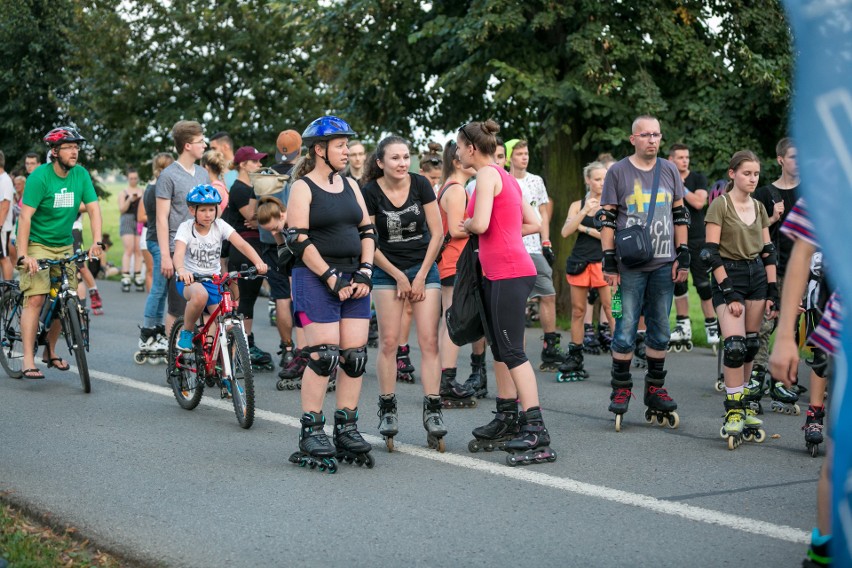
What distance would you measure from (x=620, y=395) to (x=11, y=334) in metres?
5.54

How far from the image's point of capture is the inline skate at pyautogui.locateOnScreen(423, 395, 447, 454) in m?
7.19

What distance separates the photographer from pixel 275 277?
35.3 feet

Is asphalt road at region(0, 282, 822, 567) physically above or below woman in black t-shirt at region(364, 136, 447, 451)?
below

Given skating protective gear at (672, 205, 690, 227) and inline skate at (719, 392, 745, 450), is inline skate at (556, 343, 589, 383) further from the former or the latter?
inline skate at (719, 392, 745, 450)

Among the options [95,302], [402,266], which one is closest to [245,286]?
[402,266]

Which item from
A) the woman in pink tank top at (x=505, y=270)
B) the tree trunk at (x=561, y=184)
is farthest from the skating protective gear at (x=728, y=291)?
the tree trunk at (x=561, y=184)

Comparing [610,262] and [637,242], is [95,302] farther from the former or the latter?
[637,242]

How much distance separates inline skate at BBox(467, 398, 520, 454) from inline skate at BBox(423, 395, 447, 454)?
187 mm

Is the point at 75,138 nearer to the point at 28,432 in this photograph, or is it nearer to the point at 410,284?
the point at 28,432

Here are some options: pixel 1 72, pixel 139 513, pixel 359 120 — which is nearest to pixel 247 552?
pixel 139 513

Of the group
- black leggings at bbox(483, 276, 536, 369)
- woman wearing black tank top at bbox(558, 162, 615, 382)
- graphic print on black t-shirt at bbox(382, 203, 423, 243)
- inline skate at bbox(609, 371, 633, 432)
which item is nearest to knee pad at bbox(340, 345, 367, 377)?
black leggings at bbox(483, 276, 536, 369)

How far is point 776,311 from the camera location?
8398 mm

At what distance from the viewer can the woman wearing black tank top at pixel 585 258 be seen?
10734mm

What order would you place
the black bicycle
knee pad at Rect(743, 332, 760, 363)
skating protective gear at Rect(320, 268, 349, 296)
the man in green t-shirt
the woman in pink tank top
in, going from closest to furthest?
1. skating protective gear at Rect(320, 268, 349, 296)
2. the woman in pink tank top
3. knee pad at Rect(743, 332, 760, 363)
4. the black bicycle
5. the man in green t-shirt
